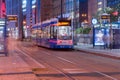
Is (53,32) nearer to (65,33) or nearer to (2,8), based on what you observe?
(65,33)

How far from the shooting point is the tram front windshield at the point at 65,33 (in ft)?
141

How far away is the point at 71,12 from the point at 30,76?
90679 millimetres

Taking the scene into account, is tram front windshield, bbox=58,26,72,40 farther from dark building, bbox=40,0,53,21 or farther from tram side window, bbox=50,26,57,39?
Result: dark building, bbox=40,0,53,21

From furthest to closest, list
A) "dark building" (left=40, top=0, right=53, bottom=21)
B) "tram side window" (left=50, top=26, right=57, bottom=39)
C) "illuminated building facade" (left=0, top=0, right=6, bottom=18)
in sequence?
"dark building" (left=40, top=0, right=53, bottom=21), "tram side window" (left=50, top=26, right=57, bottom=39), "illuminated building facade" (left=0, top=0, right=6, bottom=18)

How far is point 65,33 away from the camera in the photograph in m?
43.2

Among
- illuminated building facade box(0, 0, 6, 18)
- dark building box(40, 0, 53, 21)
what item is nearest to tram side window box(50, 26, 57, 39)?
illuminated building facade box(0, 0, 6, 18)

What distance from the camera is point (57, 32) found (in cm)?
4291

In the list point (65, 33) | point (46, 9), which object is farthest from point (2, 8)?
point (46, 9)

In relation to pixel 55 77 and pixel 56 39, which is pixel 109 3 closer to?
pixel 56 39

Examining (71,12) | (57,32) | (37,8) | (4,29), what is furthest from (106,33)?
(37,8)

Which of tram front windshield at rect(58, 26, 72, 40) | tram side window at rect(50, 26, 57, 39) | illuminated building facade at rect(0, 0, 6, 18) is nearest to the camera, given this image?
illuminated building facade at rect(0, 0, 6, 18)

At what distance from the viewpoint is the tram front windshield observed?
4294cm

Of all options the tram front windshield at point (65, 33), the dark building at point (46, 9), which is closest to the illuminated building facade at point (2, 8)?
the tram front windshield at point (65, 33)

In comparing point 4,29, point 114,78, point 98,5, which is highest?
point 98,5
